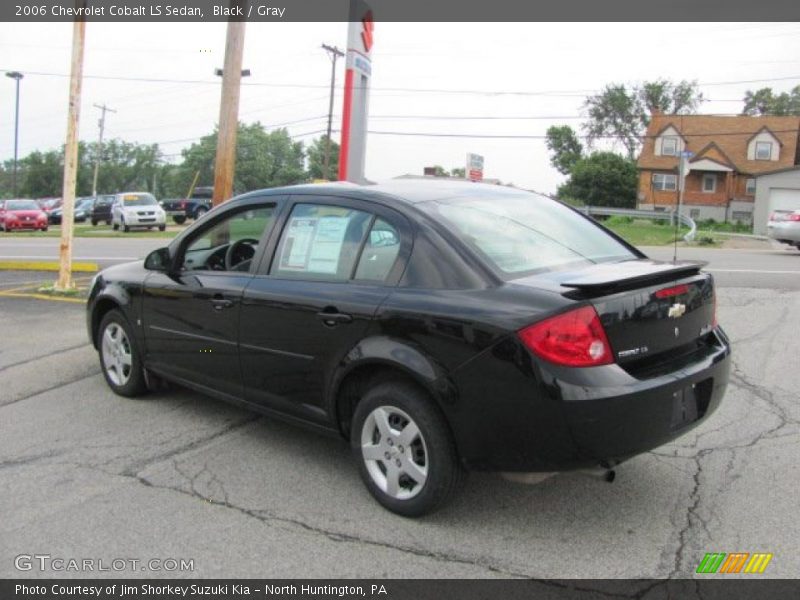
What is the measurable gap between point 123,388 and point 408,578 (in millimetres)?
3262

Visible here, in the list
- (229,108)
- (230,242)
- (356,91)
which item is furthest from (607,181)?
(230,242)

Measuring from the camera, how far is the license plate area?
10.8 ft

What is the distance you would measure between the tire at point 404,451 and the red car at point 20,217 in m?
32.7

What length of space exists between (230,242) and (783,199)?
1807 inches

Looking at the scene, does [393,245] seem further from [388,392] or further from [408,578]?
[408,578]

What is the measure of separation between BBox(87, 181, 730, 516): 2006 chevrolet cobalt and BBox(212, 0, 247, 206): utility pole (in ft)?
19.8

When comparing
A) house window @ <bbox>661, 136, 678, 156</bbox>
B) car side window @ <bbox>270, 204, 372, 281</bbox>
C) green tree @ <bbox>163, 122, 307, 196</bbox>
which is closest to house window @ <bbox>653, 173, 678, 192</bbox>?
house window @ <bbox>661, 136, 678, 156</bbox>

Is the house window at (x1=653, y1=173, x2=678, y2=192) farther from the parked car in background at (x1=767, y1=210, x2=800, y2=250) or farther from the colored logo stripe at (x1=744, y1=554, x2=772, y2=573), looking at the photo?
the colored logo stripe at (x1=744, y1=554, x2=772, y2=573)

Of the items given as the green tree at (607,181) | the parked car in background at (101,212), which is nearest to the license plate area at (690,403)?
the parked car in background at (101,212)

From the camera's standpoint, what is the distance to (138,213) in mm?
29328

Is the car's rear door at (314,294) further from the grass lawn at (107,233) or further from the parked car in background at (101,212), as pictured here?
the parked car in background at (101,212)

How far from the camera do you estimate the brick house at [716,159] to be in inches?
1949
